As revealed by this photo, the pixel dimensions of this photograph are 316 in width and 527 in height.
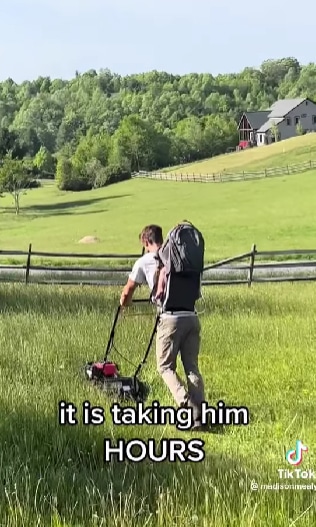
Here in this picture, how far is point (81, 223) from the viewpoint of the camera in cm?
5969

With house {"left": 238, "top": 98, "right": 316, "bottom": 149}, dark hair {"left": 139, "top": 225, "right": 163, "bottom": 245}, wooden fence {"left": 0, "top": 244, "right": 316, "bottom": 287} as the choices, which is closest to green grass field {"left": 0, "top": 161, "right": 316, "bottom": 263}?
wooden fence {"left": 0, "top": 244, "right": 316, "bottom": 287}

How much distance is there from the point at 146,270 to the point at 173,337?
2.09ft

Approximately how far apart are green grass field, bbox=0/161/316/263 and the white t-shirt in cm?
2835

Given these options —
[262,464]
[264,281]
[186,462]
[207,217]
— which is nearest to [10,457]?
[186,462]

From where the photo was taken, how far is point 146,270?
700cm

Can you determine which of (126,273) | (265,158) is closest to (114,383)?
(126,273)

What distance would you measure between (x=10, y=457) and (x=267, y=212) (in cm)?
5271

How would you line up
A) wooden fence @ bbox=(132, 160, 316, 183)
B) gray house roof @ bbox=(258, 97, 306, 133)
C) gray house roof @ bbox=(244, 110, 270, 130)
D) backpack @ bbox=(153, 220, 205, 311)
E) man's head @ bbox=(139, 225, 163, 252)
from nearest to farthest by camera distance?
backpack @ bbox=(153, 220, 205, 311) < man's head @ bbox=(139, 225, 163, 252) < wooden fence @ bbox=(132, 160, 316, 183) < gray house roof @ bbox=(258, 97, 306, 133) < gray house roof @ bbox=(244, 110, 270, 130)

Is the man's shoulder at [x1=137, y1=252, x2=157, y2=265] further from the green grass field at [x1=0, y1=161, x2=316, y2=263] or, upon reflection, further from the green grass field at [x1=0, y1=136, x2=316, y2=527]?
the green grass field at [x1=0, y1=161, x2=316, y2=263]

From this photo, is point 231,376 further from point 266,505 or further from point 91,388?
point 266,505

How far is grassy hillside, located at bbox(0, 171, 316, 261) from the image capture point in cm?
4525

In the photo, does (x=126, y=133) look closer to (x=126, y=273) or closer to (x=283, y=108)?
(x=283, y=108)

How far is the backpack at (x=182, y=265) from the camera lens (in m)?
6.50


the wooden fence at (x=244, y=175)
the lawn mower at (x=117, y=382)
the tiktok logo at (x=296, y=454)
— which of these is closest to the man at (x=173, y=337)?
the lawn mower at (x=117, y=382)
